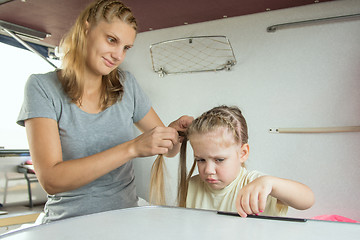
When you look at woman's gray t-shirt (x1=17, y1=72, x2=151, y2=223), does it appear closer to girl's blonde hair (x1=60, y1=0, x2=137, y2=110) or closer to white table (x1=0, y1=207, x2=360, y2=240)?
girl's blonde hair (x1=60, y1=0, x2=137, y2=110)

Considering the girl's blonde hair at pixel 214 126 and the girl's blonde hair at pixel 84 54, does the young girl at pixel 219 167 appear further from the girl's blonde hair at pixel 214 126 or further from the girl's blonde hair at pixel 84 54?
the girl's blonde hair at pixel 84 54

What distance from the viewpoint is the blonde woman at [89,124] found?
79 centimetres

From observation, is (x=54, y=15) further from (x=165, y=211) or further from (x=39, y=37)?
(x=165, y=211)

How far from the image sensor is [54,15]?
1.91m

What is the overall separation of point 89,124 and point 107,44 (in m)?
0.23

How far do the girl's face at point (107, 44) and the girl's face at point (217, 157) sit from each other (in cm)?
33

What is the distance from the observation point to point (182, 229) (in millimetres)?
536

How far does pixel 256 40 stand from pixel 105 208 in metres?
1.44

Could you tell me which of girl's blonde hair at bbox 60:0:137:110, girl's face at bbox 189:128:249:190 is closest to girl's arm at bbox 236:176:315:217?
girl's face at bbox 189:128:249:190

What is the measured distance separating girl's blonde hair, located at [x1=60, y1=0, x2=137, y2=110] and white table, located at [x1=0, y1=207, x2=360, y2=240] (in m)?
0.42

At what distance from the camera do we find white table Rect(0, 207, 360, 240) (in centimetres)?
51

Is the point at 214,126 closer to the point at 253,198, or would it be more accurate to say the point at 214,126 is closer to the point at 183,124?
the point at 183,124

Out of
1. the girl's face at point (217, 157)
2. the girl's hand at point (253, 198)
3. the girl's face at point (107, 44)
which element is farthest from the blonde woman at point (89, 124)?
the girl's hand at point (253, 198)

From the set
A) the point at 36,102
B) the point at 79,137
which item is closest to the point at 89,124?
the point at 79,137
